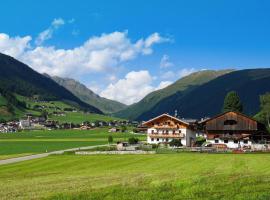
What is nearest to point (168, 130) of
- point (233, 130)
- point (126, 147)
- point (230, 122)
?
point (230, 122)

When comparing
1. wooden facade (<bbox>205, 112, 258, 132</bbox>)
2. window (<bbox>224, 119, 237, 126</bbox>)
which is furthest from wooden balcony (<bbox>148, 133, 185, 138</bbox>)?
window (<bbox>224, 119, 237, 126</bbox>)

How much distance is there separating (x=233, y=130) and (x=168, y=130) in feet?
61.0

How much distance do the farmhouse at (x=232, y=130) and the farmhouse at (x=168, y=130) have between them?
8228mm

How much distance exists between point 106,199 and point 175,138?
334 ft

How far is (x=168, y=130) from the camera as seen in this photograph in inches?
5064

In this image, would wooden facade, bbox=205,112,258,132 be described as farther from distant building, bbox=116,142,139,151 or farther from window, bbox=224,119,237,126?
distant building, bbox=116,142,139,151

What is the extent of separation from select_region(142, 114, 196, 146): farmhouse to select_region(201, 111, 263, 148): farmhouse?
823 centimetres

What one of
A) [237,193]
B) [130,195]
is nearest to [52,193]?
[130,195]

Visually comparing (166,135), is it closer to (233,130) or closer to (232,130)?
(232,130)

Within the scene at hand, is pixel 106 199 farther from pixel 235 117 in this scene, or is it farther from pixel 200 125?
pixel 200 125

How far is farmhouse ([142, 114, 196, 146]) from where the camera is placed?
417 feet

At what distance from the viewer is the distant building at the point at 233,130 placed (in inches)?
4592

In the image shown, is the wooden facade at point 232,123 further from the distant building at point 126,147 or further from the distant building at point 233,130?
the distant building at point 126,147

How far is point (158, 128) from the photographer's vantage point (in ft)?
424
